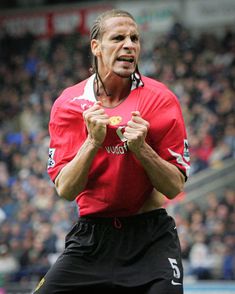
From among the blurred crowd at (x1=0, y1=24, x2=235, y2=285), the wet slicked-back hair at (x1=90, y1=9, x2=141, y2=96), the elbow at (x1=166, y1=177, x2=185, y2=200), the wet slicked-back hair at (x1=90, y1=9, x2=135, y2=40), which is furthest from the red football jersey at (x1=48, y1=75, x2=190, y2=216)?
the blurred crowd at (x1=0, y1=24, x2=235, y2=285)

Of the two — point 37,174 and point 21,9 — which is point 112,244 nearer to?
point 37,174

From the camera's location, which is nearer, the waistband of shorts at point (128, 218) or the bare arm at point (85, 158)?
the bare arm at point (85, 158)

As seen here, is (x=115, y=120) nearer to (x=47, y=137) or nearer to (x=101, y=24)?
(x=101, y=24)

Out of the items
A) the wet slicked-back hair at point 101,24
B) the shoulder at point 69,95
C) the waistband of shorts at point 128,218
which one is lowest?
the waistband of shorts at point 128,218

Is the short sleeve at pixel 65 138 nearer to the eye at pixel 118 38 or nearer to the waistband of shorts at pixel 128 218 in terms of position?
the waistband of shorts at pixel 128 218

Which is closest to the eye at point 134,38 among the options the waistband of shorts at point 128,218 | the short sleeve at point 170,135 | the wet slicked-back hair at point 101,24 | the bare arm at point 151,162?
the wet slicked-back hair at point 101,24

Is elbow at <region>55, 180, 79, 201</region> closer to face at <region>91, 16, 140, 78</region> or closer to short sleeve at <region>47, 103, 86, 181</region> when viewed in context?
short sleeve at <region>47, 103, 86, 181</region>

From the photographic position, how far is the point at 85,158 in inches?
174

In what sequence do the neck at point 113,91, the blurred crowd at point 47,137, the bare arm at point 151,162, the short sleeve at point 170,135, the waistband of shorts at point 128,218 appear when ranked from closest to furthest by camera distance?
the bare arm at point 151,162 < the short sleeve at point 170,135 < the waistband of shorts at point 128,218 < the neck at point 113,91 < the blurred crowd at point 47,137

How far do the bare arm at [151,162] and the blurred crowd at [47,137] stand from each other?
716 cm

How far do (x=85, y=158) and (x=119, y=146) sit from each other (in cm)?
24

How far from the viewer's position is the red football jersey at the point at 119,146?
4570 millimetres

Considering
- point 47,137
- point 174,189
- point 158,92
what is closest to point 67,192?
point 174,189

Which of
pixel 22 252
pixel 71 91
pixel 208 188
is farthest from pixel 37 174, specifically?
pixel 71 91
